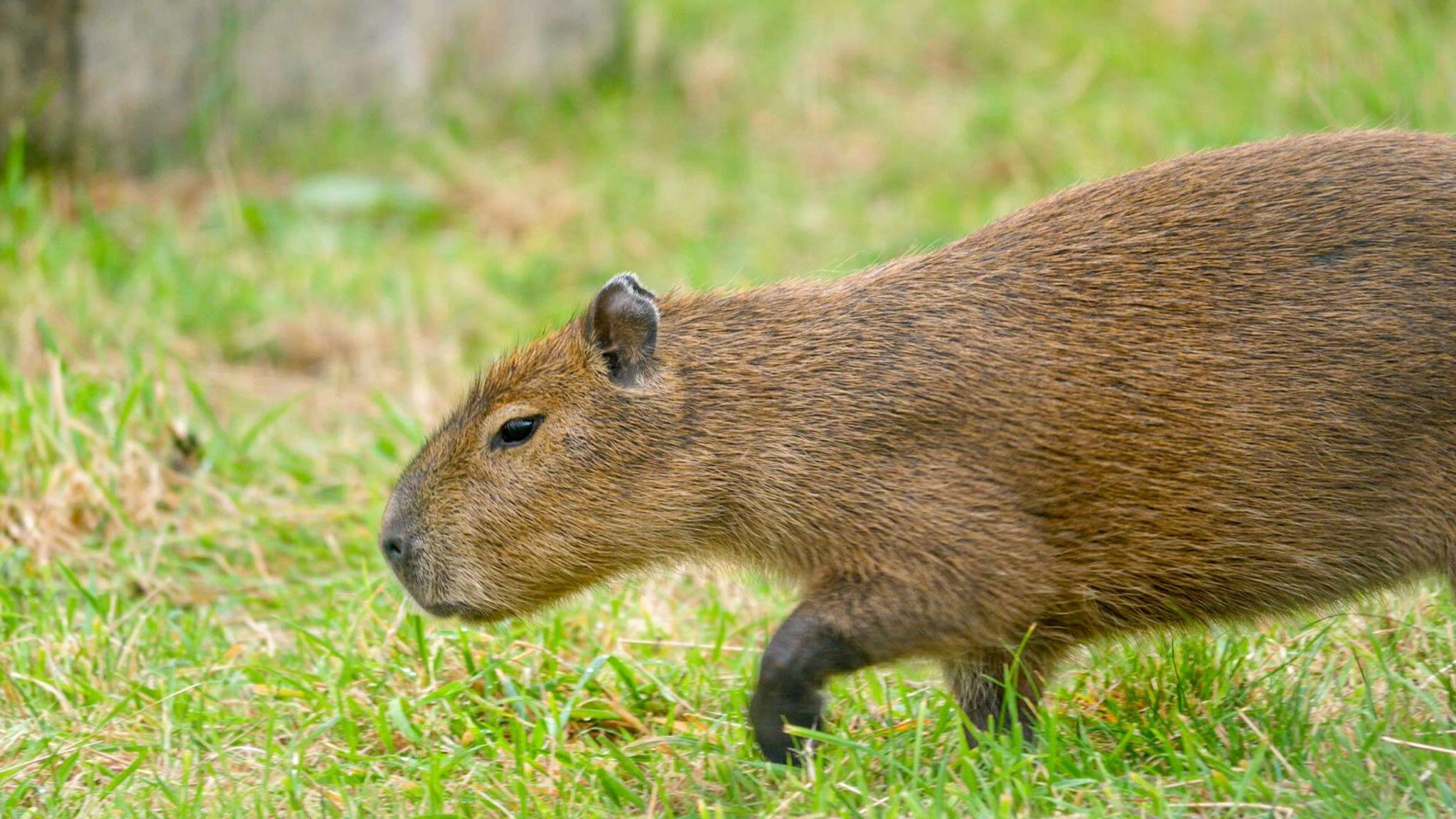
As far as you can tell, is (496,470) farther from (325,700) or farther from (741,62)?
(741,62)

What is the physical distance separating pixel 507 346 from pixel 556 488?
3.21 meters

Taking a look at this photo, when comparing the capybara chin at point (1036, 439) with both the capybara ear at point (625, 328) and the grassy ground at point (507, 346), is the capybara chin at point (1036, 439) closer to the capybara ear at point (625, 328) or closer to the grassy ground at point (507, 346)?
→ the capybara ear at point (625, 328)

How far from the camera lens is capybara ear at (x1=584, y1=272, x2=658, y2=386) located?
3812 mm

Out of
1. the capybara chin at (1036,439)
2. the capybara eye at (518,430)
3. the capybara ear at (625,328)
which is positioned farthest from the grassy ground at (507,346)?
the capybara ear at (625,328)

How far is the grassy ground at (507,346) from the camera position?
3500 mm

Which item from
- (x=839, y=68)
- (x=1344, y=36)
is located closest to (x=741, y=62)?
(x=839, y=68)

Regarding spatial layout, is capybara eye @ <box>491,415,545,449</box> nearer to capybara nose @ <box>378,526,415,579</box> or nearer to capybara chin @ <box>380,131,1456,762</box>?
capybara chin @ <box>380,131,1456,762</box>

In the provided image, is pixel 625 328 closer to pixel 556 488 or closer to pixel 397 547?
pixel 556 488

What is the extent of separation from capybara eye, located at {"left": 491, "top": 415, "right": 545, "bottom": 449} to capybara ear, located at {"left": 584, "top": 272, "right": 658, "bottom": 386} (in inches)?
8.3

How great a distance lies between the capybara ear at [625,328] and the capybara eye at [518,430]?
0.21 m

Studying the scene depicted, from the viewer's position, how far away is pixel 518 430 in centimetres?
389

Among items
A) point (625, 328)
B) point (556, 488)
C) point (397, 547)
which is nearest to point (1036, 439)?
point (625, 328)

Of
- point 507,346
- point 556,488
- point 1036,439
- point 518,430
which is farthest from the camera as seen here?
point 507,346

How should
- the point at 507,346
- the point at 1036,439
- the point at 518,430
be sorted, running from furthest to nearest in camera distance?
the point at 507,346, the point at 518,430, the point at 1036,439
